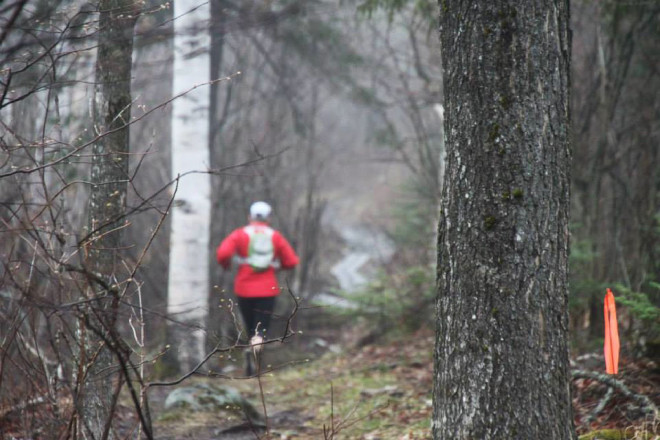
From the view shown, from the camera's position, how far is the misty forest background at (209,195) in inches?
136

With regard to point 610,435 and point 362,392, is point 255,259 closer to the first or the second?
point 362,392

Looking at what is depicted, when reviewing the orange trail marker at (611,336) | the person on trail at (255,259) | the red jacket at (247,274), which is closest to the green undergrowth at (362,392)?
the person on trail at (255,259)

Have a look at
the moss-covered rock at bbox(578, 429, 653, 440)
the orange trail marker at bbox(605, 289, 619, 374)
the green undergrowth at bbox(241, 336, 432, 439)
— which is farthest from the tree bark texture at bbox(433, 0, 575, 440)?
the green undergrowth at bbox(241, 336, 432, 439)

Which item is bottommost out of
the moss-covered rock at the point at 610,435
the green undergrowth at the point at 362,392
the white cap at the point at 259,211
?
the green undergrowth at the point at 362,392

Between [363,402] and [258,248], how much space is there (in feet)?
9.07

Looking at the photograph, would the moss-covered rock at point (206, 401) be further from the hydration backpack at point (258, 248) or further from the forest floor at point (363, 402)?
the hydration backpack at point (258, 248)

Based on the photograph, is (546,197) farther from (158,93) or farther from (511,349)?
(158,93)

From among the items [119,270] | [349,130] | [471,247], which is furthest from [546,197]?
[349,130]

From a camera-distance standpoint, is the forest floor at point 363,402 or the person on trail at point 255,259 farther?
the person on trail at point 255,259

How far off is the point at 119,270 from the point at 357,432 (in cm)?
235

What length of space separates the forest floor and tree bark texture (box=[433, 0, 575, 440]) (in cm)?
77

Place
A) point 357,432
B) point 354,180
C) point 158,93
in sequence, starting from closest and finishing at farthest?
point 357,432 < point 158,93 < point 354,180

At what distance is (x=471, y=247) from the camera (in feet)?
10.8

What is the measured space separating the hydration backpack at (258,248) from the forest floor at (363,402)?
1423 mm
